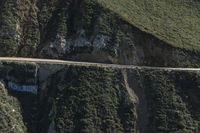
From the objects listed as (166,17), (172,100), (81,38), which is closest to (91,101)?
(172,100)

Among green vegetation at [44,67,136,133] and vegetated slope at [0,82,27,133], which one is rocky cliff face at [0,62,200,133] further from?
vegetated slope at [0,82,27,133]

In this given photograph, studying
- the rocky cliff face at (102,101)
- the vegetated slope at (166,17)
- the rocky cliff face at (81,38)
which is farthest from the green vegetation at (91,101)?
the vegetated slope at (166,17)

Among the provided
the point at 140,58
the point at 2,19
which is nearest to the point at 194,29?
the point at 140,58

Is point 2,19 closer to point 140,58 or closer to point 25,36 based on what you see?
point 25,36

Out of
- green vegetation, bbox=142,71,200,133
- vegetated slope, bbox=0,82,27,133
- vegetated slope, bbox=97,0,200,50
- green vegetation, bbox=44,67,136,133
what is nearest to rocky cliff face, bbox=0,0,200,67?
vegetated slope, bbox=97,0,200,50

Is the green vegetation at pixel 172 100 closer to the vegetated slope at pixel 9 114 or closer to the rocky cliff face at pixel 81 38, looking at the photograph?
the rocky cliff face at pixel 81 38

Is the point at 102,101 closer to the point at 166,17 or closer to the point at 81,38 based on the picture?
the point at 81,38
